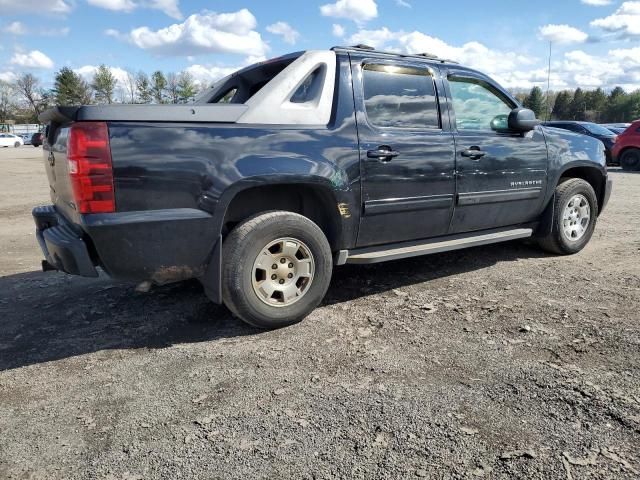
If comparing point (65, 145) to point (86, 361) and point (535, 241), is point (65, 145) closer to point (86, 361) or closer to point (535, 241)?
point (86, 361)

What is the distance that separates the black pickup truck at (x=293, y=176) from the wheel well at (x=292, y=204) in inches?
0.4

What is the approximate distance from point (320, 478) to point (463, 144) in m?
3.09

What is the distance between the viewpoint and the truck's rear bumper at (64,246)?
10.0 feet

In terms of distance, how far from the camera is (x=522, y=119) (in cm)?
454

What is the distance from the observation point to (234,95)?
4.94 metres

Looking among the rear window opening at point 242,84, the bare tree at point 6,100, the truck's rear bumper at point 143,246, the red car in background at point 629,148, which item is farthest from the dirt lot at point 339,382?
the bare tree at point 6,100

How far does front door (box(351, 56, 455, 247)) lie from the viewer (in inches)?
150

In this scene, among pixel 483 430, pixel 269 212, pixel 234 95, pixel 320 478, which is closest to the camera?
pixel 320 478

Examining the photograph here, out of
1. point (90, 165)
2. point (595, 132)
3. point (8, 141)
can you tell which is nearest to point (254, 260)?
point (90, 165)

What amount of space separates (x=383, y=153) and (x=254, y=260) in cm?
127

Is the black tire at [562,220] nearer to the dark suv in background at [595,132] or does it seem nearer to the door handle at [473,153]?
the door handle at [473,153]

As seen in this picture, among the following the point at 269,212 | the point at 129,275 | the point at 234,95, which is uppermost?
the point at 234,95

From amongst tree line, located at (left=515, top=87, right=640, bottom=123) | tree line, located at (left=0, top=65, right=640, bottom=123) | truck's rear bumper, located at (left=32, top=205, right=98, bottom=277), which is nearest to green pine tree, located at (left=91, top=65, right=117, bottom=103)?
tree line, located at (left=0, top=65, right=640, bottom=123)

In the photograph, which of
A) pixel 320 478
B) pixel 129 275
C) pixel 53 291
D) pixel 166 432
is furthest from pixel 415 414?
pixel 53 291
